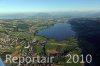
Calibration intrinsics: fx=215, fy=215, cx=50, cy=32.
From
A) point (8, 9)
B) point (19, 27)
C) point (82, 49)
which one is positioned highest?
point (8, 9)

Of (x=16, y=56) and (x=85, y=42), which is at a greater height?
(x=85, y=42)

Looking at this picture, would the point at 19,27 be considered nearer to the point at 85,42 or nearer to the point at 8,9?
the point at 8,9

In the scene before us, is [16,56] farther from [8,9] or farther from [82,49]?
[82,49]

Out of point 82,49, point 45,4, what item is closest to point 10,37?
point 45,4

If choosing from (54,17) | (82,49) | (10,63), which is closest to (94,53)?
(82,49)

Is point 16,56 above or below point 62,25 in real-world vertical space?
below

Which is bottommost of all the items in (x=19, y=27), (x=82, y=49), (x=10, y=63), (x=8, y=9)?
(x=10, y=63)
